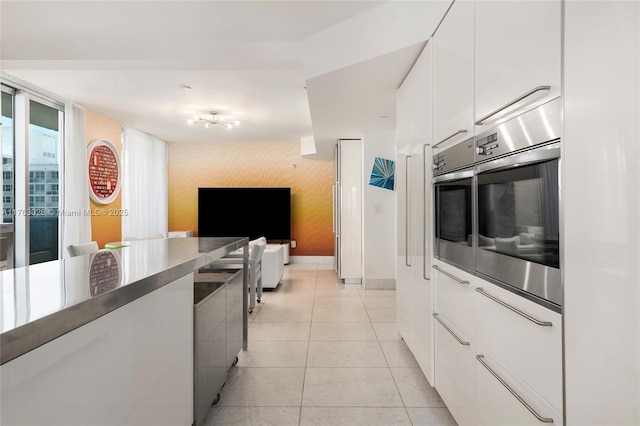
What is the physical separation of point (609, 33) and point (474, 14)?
0.86m

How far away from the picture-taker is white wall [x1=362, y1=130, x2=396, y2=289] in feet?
17.8

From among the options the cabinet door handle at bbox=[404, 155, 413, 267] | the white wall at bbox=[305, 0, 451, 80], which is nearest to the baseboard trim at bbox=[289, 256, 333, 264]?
the cabinet door handle at bbox=[404, 155, 413, 267]

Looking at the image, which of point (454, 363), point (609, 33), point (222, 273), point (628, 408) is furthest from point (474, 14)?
point (222, 273)

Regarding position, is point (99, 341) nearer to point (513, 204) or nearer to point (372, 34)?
point (513, 204)

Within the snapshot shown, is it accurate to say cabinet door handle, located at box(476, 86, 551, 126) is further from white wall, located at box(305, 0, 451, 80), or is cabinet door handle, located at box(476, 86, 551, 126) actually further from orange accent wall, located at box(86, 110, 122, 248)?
orange accent wall, located at box(86, 110, 122, 248)

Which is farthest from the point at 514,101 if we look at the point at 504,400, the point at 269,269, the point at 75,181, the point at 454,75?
the point at 75,181

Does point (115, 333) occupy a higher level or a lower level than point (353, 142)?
lower

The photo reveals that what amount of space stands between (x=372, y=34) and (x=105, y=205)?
527cm

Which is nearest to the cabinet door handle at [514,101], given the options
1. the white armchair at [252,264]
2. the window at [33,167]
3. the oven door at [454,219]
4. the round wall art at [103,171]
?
the oven door at [454,219]

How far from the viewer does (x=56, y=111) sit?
4965 mm

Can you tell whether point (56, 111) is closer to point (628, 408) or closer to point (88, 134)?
point (88, 134)

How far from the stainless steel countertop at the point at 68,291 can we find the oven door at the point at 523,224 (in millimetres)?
1239

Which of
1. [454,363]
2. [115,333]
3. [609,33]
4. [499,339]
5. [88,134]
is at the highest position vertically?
[88,134]

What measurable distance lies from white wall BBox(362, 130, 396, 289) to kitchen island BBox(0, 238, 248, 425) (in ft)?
13.3
